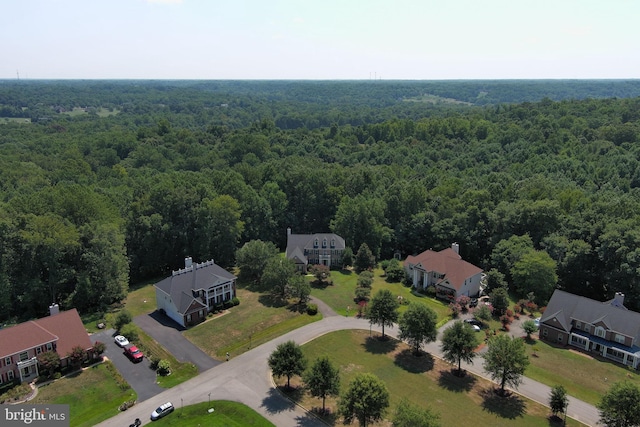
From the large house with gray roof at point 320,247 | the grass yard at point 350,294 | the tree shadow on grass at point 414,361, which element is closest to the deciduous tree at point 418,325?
the tree shadow on grass at point 414,361

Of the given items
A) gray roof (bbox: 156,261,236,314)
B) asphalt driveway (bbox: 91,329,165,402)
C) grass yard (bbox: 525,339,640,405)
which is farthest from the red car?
grass yard (bbox: 525,339,640,405)

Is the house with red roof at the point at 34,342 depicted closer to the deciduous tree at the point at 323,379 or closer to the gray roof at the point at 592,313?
the deciduous tree at the point at 323,379

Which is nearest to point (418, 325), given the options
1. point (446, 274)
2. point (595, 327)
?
point (446, 274)

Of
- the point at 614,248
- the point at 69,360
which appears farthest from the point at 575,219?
the point at 69,360

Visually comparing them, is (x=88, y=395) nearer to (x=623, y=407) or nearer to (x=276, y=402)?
(x=276, y=402)

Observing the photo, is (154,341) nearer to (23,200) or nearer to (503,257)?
(23,200)
